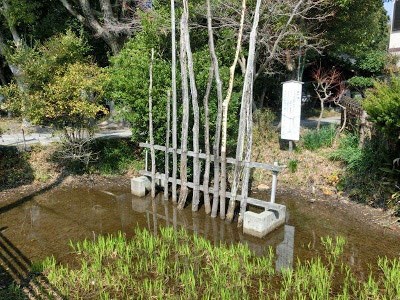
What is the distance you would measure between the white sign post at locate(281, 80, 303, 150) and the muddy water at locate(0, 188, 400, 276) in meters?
2.32

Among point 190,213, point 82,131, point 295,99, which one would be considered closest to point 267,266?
point 190,213

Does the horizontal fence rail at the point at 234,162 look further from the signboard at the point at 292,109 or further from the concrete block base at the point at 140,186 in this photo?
the signboard at the point at 292,109

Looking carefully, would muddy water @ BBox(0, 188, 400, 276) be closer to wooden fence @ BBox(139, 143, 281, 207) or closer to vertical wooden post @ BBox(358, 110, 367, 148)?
wooden fence @ BBox(139, 143, 281, 207)

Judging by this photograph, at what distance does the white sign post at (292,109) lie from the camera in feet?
38.9

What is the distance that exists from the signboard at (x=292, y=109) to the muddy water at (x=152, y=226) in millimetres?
2320

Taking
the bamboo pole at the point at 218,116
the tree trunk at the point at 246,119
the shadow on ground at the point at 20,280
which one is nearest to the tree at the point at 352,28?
the tree trunk at the point at 246,119

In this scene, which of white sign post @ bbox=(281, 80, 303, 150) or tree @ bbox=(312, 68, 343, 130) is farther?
tree @ bbox=(312, 68, 343, 130)

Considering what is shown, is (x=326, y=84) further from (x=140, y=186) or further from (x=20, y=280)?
(x=20, y=280)

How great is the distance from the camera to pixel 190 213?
1005 centimetres

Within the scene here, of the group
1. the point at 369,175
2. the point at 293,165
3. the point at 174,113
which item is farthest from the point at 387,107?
the point at 174,113

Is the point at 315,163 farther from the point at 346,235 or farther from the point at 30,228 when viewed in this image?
the point at 30,228

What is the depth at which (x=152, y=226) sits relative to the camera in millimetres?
9352

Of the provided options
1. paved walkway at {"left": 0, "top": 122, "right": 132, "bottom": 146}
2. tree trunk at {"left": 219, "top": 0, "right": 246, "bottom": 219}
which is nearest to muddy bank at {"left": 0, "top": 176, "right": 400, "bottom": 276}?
tree trunk at {"left": 219, "top": 0, "right": 246, "bottom": 219}

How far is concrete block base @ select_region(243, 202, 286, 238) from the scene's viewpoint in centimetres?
854
